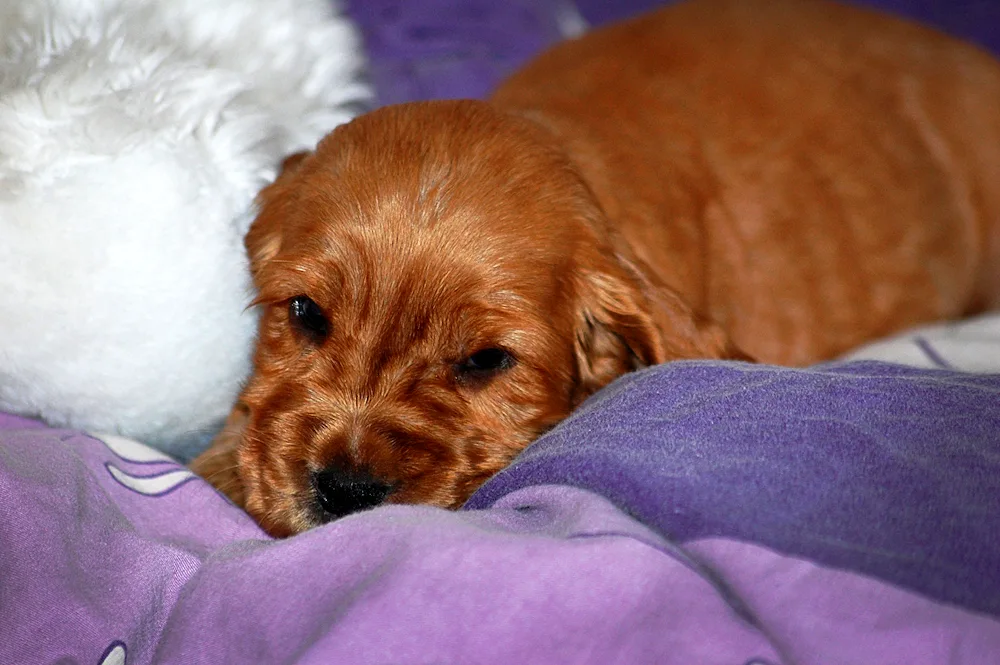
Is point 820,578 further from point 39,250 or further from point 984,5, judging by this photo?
point 984,5

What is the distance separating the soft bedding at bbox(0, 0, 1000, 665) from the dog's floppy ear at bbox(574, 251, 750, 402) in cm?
25

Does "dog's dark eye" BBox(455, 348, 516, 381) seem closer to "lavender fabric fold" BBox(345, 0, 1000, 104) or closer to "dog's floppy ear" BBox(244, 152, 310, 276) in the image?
"dog's floppy ear" BBox(244, 152, 310, 276)

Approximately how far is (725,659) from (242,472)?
3.37 ft

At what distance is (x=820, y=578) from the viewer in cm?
130

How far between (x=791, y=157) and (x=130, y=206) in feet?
5.66

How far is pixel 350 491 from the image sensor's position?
1.74m

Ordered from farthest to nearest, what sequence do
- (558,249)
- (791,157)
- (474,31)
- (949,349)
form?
(474,31), (791,157), (949,349), (558,249)

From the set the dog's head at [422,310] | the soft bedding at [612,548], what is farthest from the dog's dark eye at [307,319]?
the soft bedding at [612,548]

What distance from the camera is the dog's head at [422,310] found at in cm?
183

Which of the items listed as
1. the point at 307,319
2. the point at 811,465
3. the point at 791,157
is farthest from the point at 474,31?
the point at 811,465

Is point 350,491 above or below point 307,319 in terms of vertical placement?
below

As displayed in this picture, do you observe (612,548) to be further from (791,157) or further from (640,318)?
(791,157)

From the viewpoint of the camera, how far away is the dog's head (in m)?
1.83

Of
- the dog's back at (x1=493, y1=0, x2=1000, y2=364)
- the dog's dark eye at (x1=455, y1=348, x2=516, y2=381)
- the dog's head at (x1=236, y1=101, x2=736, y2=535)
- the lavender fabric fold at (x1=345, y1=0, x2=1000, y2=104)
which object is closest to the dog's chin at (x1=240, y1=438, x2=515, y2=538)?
the dog's head at (x1=236, y1=101, x2=736, y2=535)
